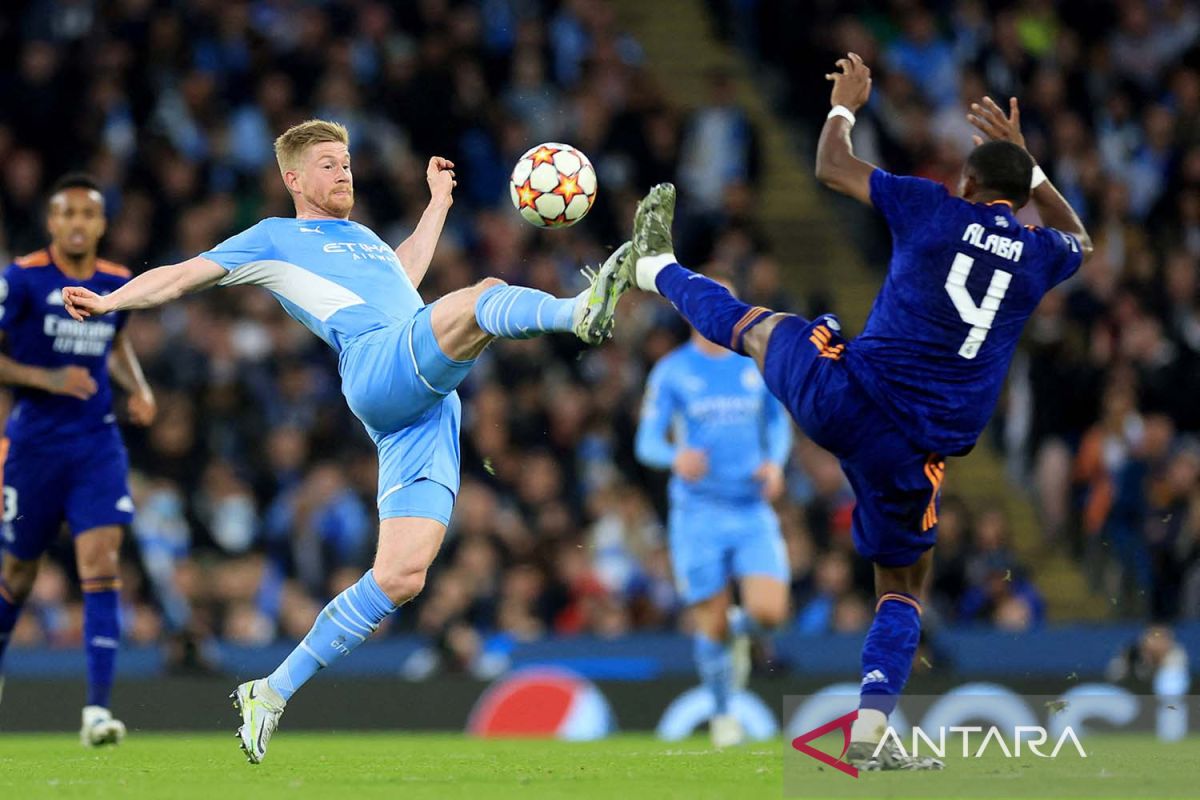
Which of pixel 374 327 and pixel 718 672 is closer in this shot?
pixel 374 327

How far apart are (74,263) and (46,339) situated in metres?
0.43

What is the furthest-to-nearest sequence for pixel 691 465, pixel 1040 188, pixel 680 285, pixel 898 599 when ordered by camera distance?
pixel 691 465 < pixel 1040 188 < pixel 680 285 < pixel 898 599

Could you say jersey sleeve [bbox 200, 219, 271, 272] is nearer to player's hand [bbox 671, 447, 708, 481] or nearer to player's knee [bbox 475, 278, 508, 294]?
player's knee [bbox 475, 278, 508, 294]

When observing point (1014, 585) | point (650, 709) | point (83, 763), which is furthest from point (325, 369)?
point (83, 763)

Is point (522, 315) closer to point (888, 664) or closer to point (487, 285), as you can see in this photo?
point (487, 285)

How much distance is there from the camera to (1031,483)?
16.0m

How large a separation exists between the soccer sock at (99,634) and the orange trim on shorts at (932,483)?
4461mm

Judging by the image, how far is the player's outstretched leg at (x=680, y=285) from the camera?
295 inches

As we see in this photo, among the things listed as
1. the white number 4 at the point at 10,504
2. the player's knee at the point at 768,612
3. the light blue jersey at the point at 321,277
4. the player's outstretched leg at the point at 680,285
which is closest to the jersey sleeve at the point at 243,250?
the light blue jersey at the point at 321,277

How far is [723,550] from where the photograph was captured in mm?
11086

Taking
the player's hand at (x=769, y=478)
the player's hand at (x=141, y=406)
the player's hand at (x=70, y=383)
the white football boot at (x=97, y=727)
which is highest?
the player's hand at (x=70, y=383)

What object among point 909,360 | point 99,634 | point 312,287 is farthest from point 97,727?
point 909,360

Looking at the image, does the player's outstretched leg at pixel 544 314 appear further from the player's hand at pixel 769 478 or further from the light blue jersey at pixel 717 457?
the light blue jersey at pixel 717 457

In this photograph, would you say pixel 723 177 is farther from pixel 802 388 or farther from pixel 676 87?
pixel 802 388
